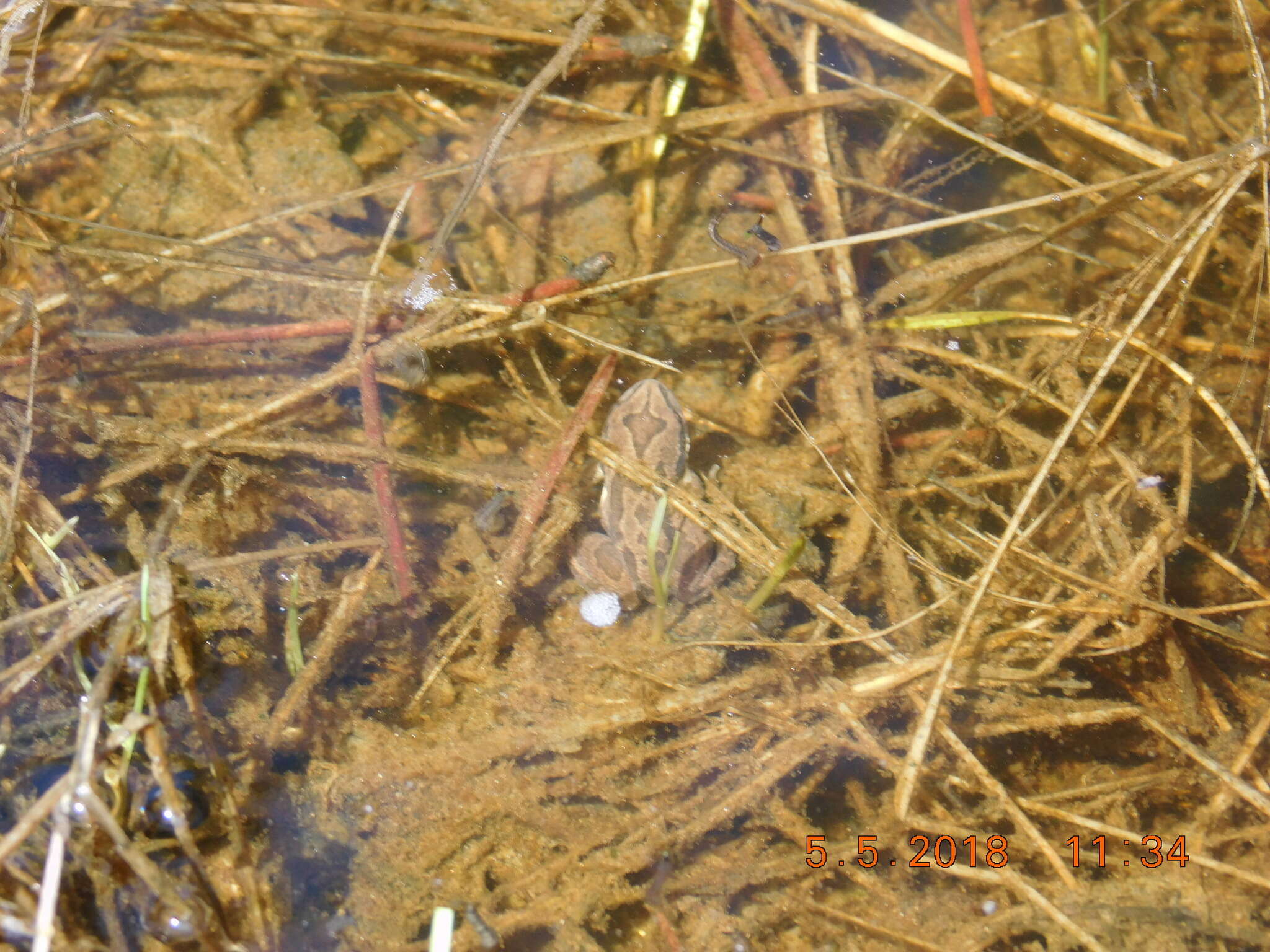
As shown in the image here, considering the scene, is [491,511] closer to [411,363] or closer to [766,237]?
[411,363]

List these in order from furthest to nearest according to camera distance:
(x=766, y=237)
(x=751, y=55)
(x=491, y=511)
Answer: (x=751, y=55)
(x=766, y=237)
(x=491, y=511)

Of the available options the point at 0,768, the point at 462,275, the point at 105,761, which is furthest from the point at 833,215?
the point at 0,768

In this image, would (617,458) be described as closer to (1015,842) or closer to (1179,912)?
(1015,842)

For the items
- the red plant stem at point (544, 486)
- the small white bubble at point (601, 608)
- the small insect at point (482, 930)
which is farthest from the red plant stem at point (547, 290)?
the small insect at point (482, 930)

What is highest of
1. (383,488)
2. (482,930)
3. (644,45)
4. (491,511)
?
(644,45)

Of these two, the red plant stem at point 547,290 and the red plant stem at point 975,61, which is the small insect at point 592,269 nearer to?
the red plant stem at point 547,290

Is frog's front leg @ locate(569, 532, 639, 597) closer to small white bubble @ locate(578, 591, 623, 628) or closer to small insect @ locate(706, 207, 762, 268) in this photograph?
small white bubble @ locate(578, 591, 623, 628)

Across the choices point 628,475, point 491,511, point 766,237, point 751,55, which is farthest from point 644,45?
point 491,511
